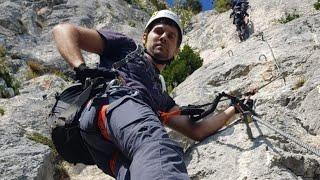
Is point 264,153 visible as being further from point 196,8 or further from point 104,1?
point 196,8

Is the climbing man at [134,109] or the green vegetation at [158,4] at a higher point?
the green vegetation at [158,4]

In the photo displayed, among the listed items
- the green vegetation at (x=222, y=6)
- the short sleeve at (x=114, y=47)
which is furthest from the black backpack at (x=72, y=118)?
the green vegetation at (x=222, y=6)

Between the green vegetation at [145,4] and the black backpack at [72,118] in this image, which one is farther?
the green vegetation at [145,4]

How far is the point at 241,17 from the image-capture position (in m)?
20.9

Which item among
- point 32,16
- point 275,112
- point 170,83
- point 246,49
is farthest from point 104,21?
point 275,112

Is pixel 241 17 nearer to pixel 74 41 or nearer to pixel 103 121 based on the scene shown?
pixel 74 41

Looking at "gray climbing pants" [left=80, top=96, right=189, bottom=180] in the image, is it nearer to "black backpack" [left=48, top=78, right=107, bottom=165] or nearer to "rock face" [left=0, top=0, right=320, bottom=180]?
"black backpack" [left=48, top=78, right=107, bottom=165]

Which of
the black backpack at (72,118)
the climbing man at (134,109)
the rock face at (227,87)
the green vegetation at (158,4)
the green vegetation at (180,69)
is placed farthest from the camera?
the green vegetation at (158,4)

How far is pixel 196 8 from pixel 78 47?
120ft

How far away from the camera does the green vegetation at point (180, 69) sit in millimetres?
15906

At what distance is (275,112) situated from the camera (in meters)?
5.97

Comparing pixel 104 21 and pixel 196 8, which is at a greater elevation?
pixel 196 8

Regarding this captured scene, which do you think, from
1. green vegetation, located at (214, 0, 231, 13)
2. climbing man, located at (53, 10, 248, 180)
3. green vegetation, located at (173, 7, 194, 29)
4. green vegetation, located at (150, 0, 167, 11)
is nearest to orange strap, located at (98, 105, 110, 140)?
climbing man, located at (53, 10, 248, 180)

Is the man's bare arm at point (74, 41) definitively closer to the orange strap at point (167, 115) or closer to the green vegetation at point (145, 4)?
the orange strap at point (167, 115)
